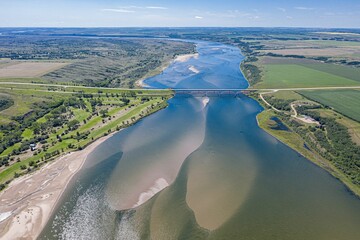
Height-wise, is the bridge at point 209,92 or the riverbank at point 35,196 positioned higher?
the riverbank at point 35,196

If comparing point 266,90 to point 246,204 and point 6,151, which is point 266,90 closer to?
point 246,204

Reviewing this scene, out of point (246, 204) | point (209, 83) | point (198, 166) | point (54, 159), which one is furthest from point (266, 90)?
point (54, 159)

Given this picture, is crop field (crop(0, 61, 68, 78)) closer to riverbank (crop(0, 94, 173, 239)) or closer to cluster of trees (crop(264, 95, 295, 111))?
riverbank (crop(0, 94, 173, 239))

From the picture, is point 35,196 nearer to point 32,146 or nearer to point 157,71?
point 32,146

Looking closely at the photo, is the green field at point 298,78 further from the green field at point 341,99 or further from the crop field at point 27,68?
the crop field at point 27,68

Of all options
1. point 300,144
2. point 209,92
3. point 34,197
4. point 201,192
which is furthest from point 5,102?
point 300,144

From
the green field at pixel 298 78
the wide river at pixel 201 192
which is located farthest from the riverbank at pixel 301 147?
the green field at pixel 298 78

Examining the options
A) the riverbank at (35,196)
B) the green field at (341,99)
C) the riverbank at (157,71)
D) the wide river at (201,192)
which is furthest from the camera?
the riverbank at (157,71)
